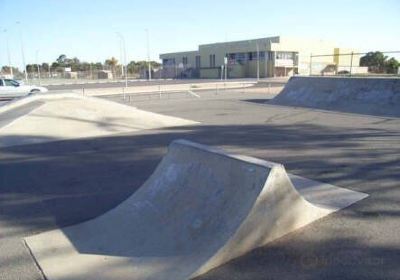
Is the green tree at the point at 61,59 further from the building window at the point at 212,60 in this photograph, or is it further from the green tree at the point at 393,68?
the green tree at the point at 393,68

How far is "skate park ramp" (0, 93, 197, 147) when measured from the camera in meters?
12.2

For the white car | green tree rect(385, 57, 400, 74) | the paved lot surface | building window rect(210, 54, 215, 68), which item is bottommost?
the paved lot surface

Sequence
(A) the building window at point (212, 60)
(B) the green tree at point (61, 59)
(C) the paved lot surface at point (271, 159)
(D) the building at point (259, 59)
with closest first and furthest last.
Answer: (C) the paved lot surface at point (271, 159) → (D) the building at point (259, 59) → (A) the building window at point (212, 60) → (B) the green tree at point (61, 59)

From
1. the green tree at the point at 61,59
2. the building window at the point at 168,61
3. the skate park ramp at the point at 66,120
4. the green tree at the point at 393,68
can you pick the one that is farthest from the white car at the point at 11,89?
the green tree at the point at 61,59

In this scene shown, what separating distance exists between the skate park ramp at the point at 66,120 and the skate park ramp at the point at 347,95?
831cm

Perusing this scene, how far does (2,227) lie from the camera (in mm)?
5082

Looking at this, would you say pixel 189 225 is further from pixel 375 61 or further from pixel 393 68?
pixel 375 61

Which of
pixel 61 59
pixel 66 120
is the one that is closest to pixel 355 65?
pixel 66 120

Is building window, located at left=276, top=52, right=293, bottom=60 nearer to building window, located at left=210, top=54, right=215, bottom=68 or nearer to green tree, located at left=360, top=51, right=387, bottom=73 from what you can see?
green tree, located at left=360, top=51, right=387, bottom=73

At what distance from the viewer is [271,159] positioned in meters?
8.39

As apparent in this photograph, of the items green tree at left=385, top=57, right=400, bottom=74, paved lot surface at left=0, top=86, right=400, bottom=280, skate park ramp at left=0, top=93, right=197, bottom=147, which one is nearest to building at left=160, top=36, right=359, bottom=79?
green tree at left=385, top=57, right=400, bottom=74

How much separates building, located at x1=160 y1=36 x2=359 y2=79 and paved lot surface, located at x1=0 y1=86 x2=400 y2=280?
5625 centimetres

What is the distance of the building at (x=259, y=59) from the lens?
242 feet

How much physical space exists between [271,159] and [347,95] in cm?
1228
